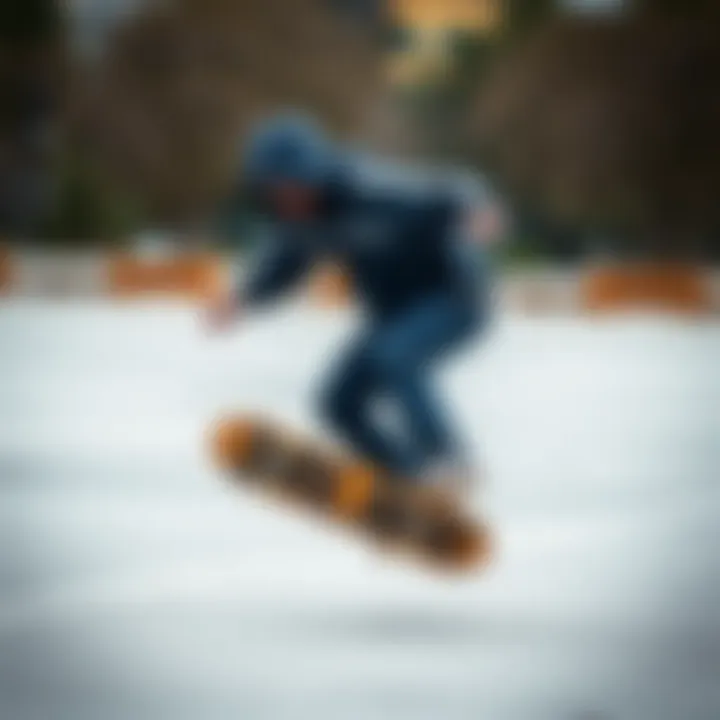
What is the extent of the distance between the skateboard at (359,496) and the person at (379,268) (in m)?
0.01

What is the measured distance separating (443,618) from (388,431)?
0.11 meters

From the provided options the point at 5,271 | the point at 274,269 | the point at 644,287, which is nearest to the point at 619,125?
the point at 644,287

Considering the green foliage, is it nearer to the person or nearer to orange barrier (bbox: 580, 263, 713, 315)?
the person

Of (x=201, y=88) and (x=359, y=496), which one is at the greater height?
(x=201, y=88)

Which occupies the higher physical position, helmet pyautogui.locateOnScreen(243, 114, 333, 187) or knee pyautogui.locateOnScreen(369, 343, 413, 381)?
helmet pyautogui.locateOnScreen(243, 114, 333, 187)

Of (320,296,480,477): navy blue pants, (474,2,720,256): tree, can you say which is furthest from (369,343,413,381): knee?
(474,2,720,256): tree

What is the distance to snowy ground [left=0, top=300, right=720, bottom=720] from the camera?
70 cm

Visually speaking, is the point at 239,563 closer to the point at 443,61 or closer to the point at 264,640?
the point at 264,640

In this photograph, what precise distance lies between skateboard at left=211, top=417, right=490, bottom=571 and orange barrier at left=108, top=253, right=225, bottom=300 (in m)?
0.07

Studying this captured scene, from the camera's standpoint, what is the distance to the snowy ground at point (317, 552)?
2.29 ft

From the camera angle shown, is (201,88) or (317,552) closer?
(201,88)

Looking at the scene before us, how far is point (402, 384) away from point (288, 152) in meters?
0.14

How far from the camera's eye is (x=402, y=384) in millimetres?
788

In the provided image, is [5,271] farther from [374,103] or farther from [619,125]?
[619,125]
